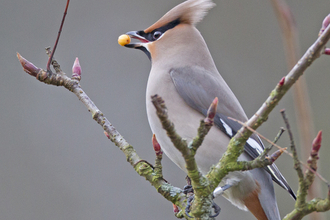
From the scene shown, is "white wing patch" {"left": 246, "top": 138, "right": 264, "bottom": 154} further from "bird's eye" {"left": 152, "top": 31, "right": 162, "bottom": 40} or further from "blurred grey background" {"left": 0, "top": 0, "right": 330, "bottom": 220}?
"blurred grey background" {"left": 0, "top": 0, "right": 330, "bottom": 220}

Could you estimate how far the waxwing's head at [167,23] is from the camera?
3170mm

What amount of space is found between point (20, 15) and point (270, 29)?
157 inches

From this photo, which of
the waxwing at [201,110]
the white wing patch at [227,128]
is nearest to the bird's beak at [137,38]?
the waxwing at [201,110]

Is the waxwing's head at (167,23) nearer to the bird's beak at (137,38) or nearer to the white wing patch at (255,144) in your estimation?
the bird's beak at (137,38)

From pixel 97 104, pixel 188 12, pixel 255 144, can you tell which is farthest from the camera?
pixel 97 104

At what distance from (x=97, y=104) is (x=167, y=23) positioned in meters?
2.79

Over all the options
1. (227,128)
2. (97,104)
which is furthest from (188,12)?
(97,104)

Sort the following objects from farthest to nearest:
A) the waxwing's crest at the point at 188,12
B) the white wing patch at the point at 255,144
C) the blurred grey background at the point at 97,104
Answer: the blurred grey background at the point at 97,104 → the waxwing's crest at the point at 188,12 → the white wing patch at the point at 255,144

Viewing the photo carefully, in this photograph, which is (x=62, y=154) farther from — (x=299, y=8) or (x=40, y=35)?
(x=299, y=8)

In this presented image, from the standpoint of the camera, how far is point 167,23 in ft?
10.6

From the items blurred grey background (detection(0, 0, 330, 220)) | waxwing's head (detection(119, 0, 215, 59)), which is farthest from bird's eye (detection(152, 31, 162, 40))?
blurred grey background (detection(0, 0, 330, 220))

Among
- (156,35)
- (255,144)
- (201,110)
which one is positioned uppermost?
(156,35)

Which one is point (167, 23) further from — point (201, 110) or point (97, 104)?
point (97, 104)

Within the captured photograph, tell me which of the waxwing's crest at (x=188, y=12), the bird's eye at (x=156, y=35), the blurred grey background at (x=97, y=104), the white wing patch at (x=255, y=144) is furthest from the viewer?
the blurred grey background at (x=97, y=104)
